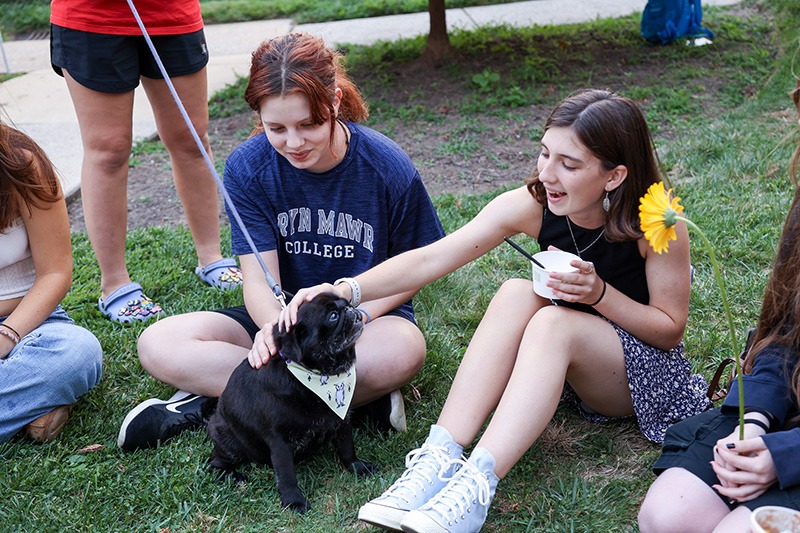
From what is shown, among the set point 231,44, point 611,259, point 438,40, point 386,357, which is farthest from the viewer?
point 231,44

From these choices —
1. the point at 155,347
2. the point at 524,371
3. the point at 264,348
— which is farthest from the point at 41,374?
the point at 524,371

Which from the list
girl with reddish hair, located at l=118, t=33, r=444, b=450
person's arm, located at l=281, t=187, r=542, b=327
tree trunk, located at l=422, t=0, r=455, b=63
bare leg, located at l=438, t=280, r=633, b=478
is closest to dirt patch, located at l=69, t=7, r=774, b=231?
tree trunk, located at l=422, t=0, r=455, b=63

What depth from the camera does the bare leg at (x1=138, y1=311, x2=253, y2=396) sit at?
3.02 meters

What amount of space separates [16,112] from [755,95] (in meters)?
5.92

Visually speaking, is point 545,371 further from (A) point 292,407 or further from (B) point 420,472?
(A) point 292,407

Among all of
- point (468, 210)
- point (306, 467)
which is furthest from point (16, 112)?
point (306, 467)

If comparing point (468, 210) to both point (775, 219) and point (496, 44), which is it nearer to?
point (775, 219)

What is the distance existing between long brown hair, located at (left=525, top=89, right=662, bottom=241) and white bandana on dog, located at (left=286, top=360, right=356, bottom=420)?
0.93 meters

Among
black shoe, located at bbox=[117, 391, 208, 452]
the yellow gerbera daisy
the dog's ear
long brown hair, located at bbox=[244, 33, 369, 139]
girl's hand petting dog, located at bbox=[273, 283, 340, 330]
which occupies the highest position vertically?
long brown hair, located at bbox=[244, 33, 369, 139]

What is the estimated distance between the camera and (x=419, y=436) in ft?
9.71

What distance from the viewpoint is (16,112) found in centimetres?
701

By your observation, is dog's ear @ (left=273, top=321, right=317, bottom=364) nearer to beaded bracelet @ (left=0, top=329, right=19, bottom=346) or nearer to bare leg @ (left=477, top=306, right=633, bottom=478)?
bare leg @ (left=477, top=306, right=633, bottom=478)

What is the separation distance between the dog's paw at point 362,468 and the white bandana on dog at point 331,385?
0.69ft

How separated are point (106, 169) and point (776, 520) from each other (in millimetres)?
3173
